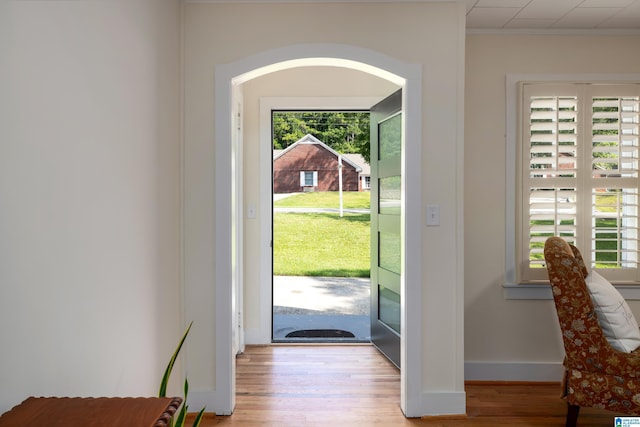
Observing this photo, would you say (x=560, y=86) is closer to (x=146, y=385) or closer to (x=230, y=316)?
(x=230, y=316)

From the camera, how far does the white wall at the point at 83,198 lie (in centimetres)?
139

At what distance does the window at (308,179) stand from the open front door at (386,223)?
5963 mm

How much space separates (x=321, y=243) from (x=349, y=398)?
622 cm

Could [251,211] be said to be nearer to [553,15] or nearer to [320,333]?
[320,333]

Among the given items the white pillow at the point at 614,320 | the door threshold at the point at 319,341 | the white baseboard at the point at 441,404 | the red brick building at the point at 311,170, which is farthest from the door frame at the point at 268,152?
the red brick building at the point at 311,170

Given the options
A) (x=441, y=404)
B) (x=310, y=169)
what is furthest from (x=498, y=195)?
(x=310, y=169)

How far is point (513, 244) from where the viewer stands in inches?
149

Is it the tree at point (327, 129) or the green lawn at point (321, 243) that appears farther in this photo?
the tree at point (327, 129)

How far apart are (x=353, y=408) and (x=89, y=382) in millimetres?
1878

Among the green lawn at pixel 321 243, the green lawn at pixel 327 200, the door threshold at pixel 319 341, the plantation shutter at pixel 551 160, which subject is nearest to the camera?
the plantation shutter at pixel 551 160

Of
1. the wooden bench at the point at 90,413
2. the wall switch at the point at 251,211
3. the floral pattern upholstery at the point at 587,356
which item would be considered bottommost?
the floral pattern upholstery at the point at 587,356

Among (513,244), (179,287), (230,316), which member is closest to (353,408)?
(230,316)

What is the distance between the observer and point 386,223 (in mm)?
4223

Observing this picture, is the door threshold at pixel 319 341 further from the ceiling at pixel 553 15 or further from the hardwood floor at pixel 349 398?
the ceiling at pixel 553 15
